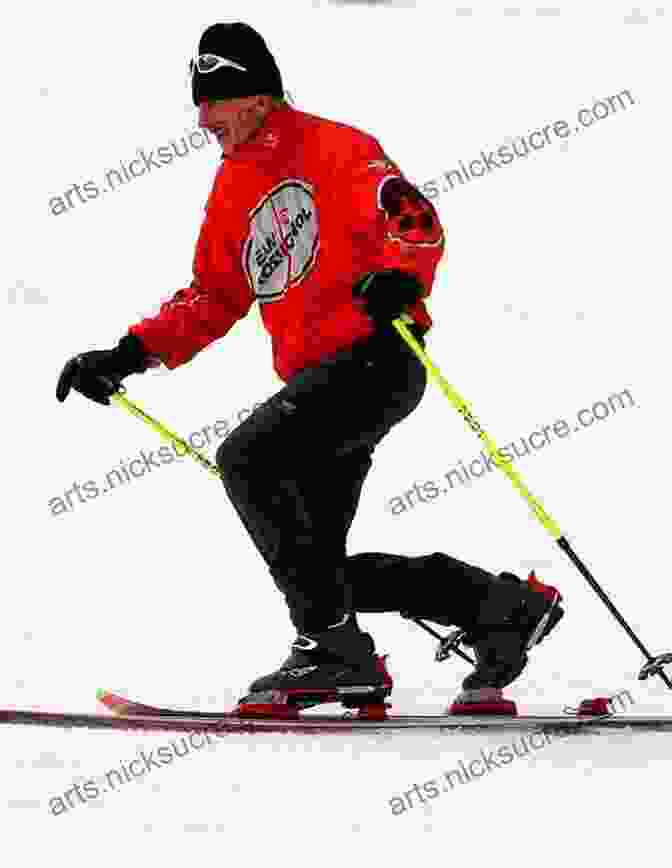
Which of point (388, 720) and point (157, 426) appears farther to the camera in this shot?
point (157, 426)

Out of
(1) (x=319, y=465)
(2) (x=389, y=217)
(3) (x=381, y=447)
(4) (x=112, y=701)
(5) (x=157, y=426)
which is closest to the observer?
(2) (x=389, y=217)

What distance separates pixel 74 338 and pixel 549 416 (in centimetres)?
320

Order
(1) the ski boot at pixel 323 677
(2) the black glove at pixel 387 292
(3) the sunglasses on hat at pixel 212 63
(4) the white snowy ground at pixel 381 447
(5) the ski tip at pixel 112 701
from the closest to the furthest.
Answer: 1. (4) the white snowy ground at pixel 381 447
2. (2) the black glove at pixel 387 292
3. (3) the sunglasses on hat at pixel 212 63
4. (1) the ski boot at pixel 323 677
5. (5) the ski tip at pixel 112 701

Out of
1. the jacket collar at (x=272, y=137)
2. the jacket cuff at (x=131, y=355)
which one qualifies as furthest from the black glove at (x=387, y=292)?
the jacket cuff at (x=131, y=355)

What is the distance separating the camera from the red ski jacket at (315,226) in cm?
424

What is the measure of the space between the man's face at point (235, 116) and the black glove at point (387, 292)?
58 cm

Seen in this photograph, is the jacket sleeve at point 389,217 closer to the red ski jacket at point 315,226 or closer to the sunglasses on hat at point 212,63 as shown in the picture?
the red ski jacket at point 315,226

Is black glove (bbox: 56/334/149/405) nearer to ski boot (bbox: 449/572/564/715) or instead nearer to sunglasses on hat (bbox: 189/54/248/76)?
sunglasses on hat (bbox: 189/54/248/76)

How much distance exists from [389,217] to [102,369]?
1.01 metres

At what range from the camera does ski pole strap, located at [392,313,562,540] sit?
421 cm

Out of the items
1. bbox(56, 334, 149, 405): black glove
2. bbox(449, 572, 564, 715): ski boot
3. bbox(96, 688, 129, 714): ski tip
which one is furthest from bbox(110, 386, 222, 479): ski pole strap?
bbox(449, 572, 564, 715): ski boot

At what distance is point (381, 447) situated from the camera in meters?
8.08

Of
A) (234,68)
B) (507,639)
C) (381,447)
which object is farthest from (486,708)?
(381,447)

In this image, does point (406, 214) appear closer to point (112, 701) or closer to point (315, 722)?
point (315, 722)
